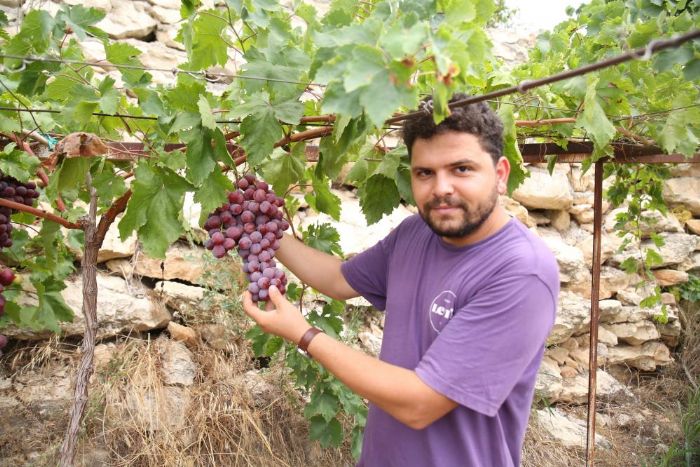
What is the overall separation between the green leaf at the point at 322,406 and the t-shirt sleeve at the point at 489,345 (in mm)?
1460

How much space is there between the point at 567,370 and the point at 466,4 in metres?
4.63

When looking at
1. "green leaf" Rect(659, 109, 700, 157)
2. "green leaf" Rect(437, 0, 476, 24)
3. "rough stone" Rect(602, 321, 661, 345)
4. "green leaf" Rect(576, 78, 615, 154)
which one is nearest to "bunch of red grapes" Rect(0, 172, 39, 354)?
"green leaf" Rect(437, 0, 476, 24)

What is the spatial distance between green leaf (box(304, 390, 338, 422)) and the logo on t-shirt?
1349 millimetres

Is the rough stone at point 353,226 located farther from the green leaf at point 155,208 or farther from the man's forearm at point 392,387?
the man's forearm at point 392,387

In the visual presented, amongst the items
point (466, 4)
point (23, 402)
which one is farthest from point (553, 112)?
point (23, 402)

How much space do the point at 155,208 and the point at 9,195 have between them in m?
1.00

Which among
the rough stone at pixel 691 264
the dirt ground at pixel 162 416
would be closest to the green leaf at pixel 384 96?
the dirt ground at pixel 162 416

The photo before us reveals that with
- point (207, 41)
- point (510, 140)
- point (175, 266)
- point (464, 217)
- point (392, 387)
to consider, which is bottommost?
point (175, 266)

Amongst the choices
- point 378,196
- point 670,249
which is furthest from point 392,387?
point 670,249

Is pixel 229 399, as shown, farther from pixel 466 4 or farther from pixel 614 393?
pixel 614 393

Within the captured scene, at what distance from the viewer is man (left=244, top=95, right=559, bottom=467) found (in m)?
1.33

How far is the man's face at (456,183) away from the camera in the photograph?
55.6 inches

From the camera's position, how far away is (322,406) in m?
2.70

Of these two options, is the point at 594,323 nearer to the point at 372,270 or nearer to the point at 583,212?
the point at 372,270
